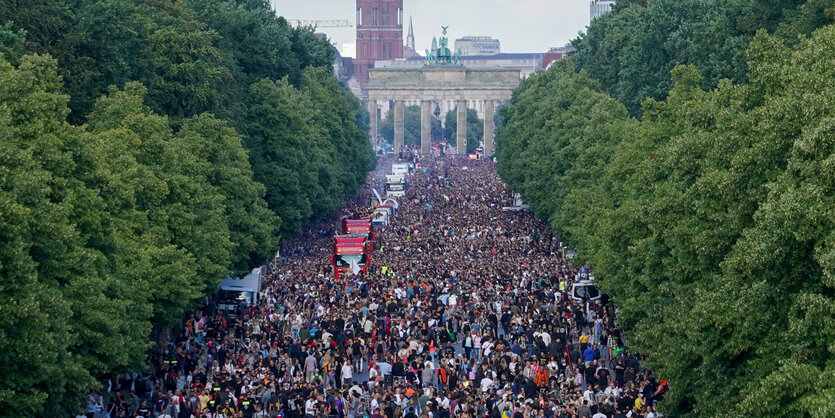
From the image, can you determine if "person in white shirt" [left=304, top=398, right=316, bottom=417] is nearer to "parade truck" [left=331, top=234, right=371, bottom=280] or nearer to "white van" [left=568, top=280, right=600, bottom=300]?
"white van" [left=568, top=280, right=600, bottom=300]

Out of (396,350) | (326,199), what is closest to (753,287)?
(396,350)

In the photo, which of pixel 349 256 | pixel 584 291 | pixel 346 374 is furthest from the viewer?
pixel 349 256

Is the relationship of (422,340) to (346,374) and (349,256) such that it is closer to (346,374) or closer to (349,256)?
(346,374)

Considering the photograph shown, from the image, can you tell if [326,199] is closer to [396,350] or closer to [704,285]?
[396,350]

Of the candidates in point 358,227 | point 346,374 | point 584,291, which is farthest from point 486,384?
point 358,227

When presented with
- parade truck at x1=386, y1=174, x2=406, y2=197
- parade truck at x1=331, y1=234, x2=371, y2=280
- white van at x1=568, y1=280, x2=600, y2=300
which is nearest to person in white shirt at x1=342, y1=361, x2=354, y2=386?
white van at x1=568, y1=280, x2=600, y2=300

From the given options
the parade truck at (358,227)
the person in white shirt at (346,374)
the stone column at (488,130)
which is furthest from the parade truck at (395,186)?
the stone column at (488,130)

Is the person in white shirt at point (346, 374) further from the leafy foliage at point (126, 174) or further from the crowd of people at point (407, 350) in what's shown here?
the leafy foliage at point (126, 174)
